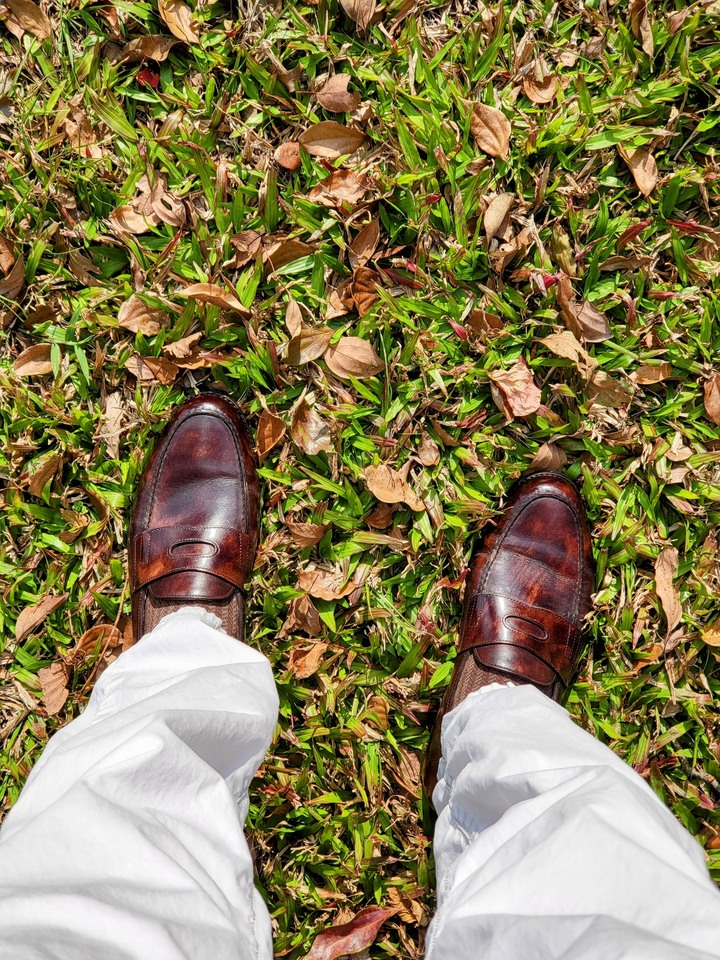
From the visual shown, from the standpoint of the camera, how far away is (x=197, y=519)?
64.8 inches

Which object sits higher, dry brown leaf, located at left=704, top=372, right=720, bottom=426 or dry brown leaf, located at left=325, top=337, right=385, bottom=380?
dry brown leaf, located at left=325, top=337, right=385, bottom=380

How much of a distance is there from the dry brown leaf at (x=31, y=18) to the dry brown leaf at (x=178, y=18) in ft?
0.99

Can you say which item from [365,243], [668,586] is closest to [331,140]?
[365,243]

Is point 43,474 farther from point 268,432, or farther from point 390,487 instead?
point 390,487

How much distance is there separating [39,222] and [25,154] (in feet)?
0.59

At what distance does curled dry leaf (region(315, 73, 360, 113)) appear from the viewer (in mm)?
1583

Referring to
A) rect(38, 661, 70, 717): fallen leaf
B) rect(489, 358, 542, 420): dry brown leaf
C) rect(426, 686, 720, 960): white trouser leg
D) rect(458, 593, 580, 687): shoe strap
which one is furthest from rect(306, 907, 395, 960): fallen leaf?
rect(489, 358, 542, 420): dry brown leaf

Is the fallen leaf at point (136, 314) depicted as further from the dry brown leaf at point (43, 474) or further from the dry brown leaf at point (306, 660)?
the dry brown leaf at point (306, 660)

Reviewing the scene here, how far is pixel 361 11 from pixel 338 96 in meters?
0.20

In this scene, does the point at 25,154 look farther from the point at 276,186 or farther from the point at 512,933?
the point at 512,933

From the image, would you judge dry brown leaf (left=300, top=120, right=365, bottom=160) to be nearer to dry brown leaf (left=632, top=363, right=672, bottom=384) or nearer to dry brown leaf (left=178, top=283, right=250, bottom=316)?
dry brown leaf (left=178, top=283, right=250, bottom=316)

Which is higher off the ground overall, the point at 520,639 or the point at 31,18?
the point at 31,18

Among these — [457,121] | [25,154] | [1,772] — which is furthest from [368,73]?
[1,772]

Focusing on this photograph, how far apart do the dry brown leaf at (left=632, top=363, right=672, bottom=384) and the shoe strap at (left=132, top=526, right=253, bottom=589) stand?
1045 mm
